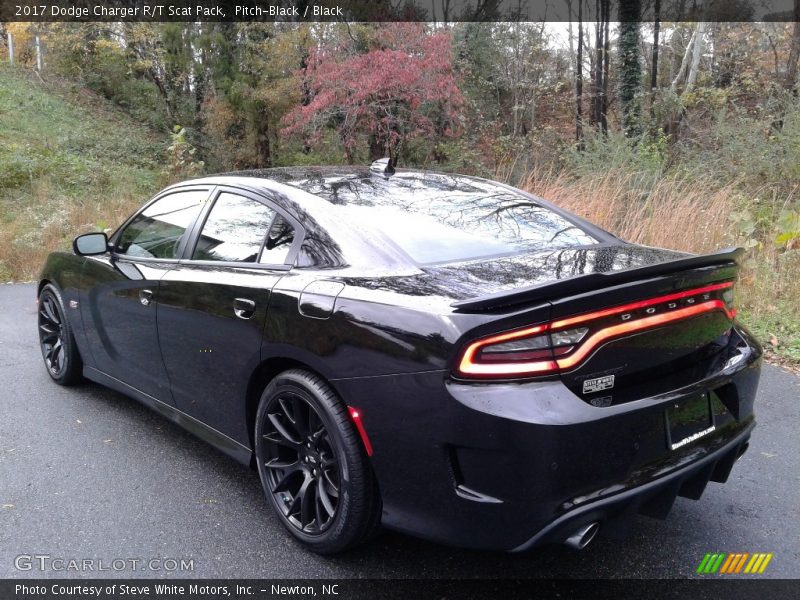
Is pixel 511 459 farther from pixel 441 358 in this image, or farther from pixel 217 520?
pixel 217 520

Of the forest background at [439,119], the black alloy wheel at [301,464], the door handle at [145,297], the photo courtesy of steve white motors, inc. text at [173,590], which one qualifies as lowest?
the photo courtesy of steve white motors, inc. text at [173,590]

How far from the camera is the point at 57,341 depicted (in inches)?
188

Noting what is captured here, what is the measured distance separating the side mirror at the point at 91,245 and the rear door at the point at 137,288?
7 cm

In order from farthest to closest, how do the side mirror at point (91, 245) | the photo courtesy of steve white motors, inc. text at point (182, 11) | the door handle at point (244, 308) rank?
the photo courtesy of steve white motors, inc. text at point (182, 11)
the side mirror at point (91, 245)
the door handle at point (244, 308)

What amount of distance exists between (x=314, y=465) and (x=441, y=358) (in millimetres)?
848

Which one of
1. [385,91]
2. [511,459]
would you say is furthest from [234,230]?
[385,91]

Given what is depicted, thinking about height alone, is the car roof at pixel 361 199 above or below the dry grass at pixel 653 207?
above

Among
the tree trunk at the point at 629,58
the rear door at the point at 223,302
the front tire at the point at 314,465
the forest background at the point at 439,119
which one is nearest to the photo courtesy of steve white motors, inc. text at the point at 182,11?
the forest background at the point at 439,119

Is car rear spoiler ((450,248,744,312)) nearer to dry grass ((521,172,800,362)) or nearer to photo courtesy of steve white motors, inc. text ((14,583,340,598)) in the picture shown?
photo courtesy of steve white motors, inc. text ((14,583,340,598))

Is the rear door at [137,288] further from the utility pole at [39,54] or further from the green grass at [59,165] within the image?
the utility pole at [39,54]

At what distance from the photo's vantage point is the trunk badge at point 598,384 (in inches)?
82.3

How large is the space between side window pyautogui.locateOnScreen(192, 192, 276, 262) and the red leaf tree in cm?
1246

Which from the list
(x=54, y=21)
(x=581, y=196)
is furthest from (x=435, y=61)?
(x=54, y=21)

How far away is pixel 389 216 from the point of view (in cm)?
292
